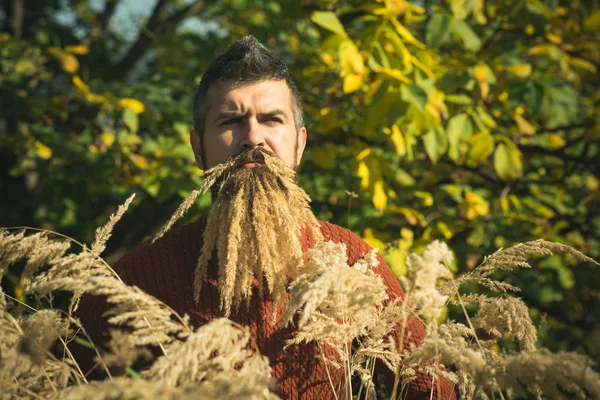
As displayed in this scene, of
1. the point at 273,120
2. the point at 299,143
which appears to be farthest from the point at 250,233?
the point at 299,143

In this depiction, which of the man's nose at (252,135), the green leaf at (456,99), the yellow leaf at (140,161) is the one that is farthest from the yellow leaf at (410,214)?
the yellow leaf at (140,161)

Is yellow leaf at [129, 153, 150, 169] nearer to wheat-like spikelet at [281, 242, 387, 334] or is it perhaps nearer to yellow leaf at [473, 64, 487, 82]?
yellow leaf at [473, 64, 487, 82]

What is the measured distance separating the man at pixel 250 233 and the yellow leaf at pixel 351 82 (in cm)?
29

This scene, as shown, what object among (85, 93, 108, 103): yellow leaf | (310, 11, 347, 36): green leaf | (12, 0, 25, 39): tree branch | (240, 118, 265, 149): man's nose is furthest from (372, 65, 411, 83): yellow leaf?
(12, 0, 25, 39): tree branch

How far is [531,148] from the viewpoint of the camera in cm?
A: 353

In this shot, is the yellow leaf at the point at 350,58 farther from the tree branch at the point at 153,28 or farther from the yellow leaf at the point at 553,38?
the tree branch at the point at 153,28

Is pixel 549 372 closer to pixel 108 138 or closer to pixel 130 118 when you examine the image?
pixel 130 118

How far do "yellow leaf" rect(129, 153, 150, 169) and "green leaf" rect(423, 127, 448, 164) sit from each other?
6.11ft

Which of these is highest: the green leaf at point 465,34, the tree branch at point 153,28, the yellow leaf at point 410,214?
the tree branch at point 153,28

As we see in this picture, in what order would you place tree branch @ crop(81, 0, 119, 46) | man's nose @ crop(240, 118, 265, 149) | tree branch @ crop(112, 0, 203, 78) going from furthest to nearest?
tree branch @ crop(81, 0, 119, 46) < tree branch @ crop(112, 0, 203, 78) < man's nose @ crop(240, 118, 265, 149)

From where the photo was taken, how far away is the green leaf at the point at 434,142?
267 centimetres

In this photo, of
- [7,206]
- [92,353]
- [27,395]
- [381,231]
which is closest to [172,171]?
[381,231]

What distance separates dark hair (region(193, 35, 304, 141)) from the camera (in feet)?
6.65

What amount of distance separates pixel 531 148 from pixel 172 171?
Answer: 1974mm
